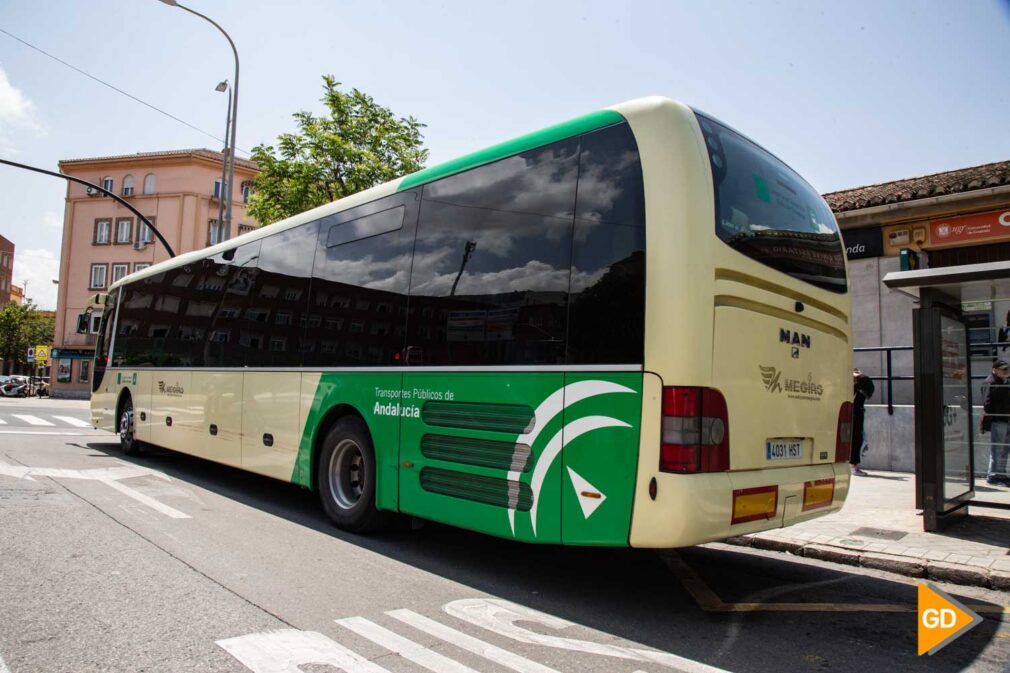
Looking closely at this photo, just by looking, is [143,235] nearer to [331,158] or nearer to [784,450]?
[331,158]

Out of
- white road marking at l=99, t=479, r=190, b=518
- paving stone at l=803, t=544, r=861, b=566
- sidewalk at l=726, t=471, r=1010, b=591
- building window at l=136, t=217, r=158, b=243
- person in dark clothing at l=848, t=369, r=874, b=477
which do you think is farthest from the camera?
building window at l=136, t=217, r=158, b=243

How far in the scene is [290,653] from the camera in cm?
360

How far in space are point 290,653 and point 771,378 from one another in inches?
130

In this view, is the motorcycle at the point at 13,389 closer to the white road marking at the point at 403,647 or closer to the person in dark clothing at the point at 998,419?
the white road marking at the point at 403,647

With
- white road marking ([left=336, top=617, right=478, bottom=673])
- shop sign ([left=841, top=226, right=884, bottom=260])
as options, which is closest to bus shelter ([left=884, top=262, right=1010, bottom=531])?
white road marking ([left=336, top=617, right=478, bottom=673])

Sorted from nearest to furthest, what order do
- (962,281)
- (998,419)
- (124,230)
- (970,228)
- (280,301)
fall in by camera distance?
(962,281) < (280,301) < (998,419) < (970,228) < (124,230)

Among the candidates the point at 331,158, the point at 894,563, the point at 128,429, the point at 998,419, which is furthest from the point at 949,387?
the point at 331,158

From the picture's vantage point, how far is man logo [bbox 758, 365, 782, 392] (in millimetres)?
4648

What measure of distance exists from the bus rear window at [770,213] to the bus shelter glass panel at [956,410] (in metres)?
2.77

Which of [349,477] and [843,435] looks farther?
[349,477]

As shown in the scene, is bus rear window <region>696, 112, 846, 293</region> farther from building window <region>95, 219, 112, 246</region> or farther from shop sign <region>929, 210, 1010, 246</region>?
building window <region>95, 219, 112, 246</region>

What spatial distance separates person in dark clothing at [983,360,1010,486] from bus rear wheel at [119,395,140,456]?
12207 mm

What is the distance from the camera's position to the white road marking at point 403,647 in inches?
138

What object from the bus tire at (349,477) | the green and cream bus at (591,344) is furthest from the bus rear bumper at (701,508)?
the bus tire at (349,477)
